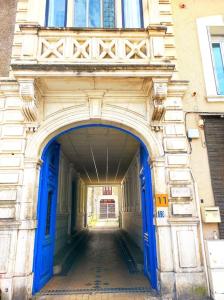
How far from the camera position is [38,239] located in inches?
186

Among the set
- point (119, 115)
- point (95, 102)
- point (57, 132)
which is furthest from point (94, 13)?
point (57, 132)

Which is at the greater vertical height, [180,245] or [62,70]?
[62,70]

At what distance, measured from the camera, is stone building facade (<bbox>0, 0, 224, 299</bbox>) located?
4.30m

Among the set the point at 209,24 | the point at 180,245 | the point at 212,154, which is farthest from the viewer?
the point at 209,24

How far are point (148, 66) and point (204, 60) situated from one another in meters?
2.01

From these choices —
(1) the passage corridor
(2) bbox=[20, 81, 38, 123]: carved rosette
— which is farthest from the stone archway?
(1) the passage corridor

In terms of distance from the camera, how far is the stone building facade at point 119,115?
4.30 m

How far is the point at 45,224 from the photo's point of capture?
17.2 feet

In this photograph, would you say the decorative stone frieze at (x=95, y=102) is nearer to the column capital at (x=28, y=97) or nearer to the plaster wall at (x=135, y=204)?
the column capital at (x=28, y=97)

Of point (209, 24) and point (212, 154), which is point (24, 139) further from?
point (209, 24)

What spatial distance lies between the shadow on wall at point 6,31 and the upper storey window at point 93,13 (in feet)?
3.43

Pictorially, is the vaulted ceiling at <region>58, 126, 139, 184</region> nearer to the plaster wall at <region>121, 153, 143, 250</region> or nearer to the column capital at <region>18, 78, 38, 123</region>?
Result: the plaster wall at <region>121, 153, 143, 250</region>

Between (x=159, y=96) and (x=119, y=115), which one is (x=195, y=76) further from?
(x=119, y=115)

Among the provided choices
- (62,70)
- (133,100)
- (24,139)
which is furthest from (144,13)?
(24,139)
